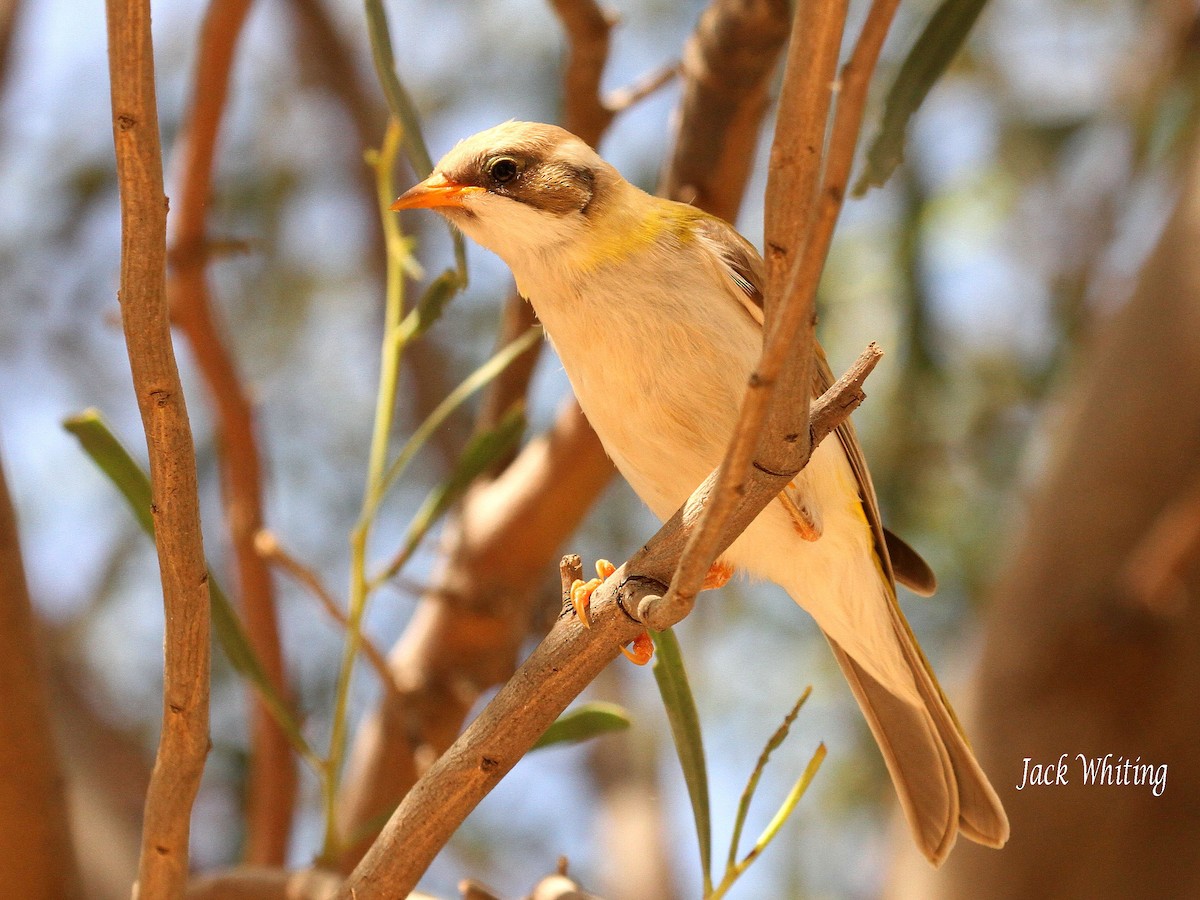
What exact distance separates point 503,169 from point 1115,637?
2.17 metres

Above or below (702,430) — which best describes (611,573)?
below

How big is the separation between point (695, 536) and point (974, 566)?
3.42m

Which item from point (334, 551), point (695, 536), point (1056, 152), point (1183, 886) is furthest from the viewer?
point (334, 551)

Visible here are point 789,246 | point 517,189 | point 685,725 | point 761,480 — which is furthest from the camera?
point 517,189

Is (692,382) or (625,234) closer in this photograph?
(692,382)

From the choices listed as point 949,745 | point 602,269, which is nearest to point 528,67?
point 602,269

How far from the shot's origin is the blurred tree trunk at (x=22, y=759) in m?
1.80

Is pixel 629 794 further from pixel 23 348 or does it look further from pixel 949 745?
pixel 23 348

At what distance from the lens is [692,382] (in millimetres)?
1771

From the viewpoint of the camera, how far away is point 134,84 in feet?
3.61

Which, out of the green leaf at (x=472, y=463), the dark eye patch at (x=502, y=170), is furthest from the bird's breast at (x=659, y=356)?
the green leaf at (x=472, y=463)

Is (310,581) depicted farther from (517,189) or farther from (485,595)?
(485,595)
